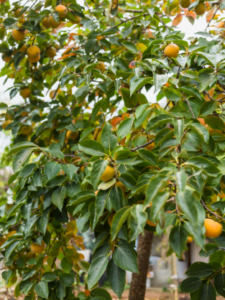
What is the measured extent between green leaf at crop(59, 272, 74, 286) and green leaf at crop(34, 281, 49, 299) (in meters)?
0.06

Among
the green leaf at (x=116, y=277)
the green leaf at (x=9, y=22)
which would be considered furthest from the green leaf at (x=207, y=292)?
the green leaf at (x=9, y=22)

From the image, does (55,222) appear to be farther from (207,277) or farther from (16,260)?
(207,277)

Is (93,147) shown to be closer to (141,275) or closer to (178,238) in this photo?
(178,238)

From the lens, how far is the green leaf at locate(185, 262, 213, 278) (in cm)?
63

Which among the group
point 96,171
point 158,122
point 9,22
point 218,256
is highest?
point 9,22

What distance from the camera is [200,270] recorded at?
0.64 meters

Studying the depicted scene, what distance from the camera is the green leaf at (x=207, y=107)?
680 millimetres

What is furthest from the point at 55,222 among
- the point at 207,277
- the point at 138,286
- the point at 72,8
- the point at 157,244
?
the point at 157,244

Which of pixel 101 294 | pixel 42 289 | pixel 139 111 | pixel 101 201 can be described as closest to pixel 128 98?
pixel 139 111

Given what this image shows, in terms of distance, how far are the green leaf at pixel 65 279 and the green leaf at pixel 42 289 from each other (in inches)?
2.2

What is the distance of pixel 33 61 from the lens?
1256 millimetres

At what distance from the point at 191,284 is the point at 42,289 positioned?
0.51m

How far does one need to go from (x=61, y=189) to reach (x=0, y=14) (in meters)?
0.98

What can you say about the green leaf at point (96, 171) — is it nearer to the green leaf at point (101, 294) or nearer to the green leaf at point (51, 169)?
the green leaf at point (51, 169)
